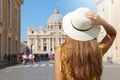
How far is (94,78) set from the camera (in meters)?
3.03

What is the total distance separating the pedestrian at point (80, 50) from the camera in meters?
3.00

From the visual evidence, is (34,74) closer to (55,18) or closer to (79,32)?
(79,32)

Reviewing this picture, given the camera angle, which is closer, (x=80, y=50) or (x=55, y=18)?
(x=80, y=50)

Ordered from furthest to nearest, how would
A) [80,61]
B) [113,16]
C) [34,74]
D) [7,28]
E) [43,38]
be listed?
[43,38]
[113,16]
[7,28]
[34,74]
[80,61]

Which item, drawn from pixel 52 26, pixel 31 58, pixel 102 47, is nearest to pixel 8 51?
pixel 31 58

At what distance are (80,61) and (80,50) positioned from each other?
9 cm

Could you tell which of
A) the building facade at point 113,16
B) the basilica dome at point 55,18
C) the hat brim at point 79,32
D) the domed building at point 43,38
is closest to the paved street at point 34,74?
the hat brim at point 79,32

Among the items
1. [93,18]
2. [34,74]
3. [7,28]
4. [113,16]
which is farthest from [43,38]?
[93,18]

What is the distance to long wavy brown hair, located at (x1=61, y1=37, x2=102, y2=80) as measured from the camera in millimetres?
2992

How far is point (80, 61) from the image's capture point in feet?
9.82

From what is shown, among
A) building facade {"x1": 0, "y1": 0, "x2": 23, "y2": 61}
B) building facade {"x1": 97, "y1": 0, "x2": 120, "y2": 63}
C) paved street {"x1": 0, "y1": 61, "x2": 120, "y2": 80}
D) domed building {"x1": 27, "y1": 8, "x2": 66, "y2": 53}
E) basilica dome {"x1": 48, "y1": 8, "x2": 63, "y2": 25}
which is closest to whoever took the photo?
paved street {"x1": 0, "y1": 61, "x2": 120, "y2": 80}

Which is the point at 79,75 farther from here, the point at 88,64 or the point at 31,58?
the point at 31,58

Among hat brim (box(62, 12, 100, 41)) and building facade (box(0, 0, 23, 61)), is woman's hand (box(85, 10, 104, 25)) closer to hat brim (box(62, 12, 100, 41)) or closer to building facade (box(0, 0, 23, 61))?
hat brim (box(62, 12, 100, 41))

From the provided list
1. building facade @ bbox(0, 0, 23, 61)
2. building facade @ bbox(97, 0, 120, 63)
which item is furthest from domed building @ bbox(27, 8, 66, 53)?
building facade @ bbox(0, 0, 23, 61)
